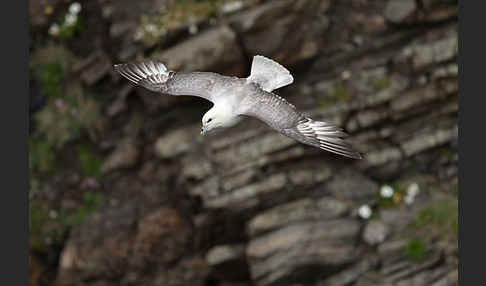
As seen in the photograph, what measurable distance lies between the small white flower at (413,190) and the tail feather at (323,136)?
15.4 ft

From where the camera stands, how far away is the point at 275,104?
21.7ft

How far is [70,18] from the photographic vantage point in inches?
505

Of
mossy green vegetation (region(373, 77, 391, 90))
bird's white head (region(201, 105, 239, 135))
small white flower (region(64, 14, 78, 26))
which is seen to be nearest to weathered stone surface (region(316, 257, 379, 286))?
mossy green vegetation (region(373, 77, 391, 90))

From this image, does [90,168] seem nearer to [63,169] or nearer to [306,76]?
[63,169]

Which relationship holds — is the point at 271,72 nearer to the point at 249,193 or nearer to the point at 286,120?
the point at 286,120

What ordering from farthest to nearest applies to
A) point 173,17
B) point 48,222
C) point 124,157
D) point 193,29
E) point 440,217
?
point 48,222 → point 124,157 → point 173,17 → point 193,29 → point 440,217

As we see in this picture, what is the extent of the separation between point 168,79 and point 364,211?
4.90m

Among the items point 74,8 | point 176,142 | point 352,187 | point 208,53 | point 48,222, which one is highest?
point 74,8

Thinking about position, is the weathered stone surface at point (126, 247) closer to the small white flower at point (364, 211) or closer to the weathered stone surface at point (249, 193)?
the weathered stone surface at point (249, 193)

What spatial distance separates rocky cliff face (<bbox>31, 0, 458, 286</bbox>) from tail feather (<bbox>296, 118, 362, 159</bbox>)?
3.98 m

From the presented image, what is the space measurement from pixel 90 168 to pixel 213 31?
388cm

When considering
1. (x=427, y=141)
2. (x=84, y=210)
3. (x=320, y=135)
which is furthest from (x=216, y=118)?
(x=84, y=210)

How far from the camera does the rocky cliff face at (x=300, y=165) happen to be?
10672mm

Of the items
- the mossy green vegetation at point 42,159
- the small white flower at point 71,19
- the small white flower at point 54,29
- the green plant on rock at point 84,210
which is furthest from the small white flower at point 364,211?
the small white flower at point 54,29
